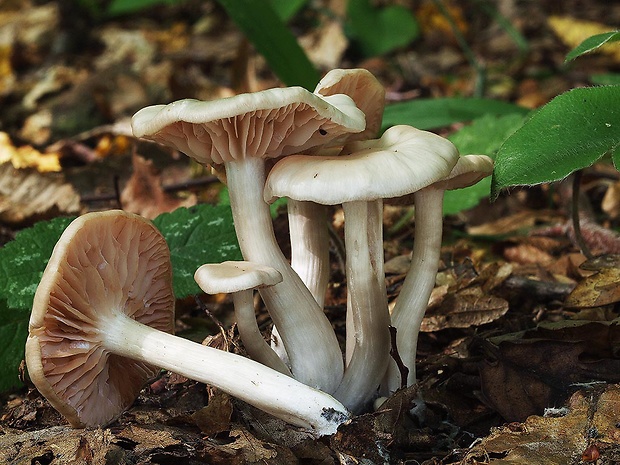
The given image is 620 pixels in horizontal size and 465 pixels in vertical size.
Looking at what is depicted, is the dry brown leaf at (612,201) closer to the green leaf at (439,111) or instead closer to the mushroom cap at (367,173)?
the green leaf at (439,111)

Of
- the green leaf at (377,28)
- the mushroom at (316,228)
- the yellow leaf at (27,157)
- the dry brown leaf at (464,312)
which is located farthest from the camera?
the green leaf at (377,28)

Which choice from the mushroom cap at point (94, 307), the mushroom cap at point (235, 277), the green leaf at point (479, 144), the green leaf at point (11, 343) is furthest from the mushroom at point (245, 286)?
the green leaf at point (479, 144)

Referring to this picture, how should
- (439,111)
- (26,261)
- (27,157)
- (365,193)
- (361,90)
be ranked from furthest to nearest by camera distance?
1. (27,157)
2. (439,111)
3. (26,261)
4. (361,90)
5. (365,193)

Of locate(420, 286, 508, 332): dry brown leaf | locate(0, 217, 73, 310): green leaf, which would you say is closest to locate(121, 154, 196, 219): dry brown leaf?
locate(0, 217, 73, 310): green leaf

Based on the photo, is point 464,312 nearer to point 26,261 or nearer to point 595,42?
point 595,42

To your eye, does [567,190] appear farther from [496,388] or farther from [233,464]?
[233,464]

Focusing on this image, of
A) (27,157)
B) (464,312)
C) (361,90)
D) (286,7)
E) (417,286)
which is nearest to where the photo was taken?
(417,286)

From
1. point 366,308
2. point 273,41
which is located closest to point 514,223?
point 273,41
